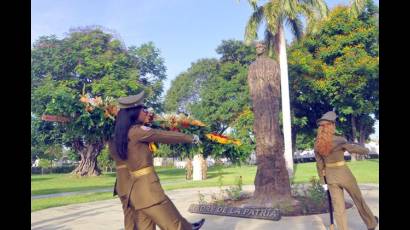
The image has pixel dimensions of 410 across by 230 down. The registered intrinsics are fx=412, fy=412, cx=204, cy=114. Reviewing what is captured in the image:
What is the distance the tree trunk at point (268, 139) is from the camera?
11250 millimetres

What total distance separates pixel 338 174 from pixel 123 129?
3923 mm

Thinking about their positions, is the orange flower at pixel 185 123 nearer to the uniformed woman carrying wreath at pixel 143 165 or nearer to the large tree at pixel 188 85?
the uniformed woman carrying wreath at pixel 143 165

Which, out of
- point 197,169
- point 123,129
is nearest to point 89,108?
point 123,129

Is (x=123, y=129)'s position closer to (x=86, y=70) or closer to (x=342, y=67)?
(x=342, y=67)

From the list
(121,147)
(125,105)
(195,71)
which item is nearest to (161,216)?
(121,147)

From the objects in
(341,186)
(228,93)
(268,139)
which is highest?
(228,93)

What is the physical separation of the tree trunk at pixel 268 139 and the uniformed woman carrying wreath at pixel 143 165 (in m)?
6.50

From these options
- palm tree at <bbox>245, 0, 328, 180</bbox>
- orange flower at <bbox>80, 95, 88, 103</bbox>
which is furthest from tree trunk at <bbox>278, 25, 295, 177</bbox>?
orange flower at <bbox>80, 95, 88, 103</bbox>

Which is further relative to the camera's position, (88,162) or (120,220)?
(88,162)

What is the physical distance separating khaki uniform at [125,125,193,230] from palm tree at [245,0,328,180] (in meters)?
17.7

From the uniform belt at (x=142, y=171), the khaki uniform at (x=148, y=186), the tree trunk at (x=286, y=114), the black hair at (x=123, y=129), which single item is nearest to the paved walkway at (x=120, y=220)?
the khaki uniform at (x=148, y=186)

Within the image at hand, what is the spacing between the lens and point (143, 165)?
493 cm
